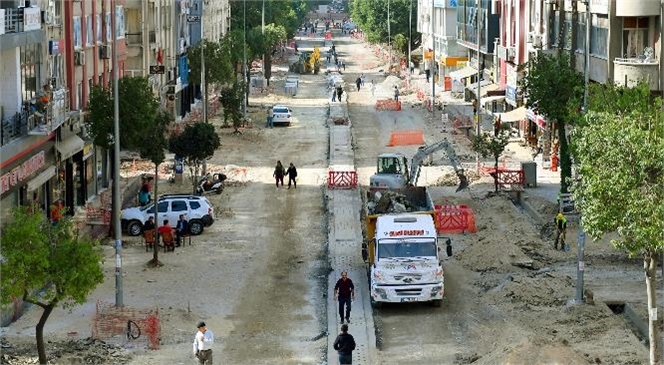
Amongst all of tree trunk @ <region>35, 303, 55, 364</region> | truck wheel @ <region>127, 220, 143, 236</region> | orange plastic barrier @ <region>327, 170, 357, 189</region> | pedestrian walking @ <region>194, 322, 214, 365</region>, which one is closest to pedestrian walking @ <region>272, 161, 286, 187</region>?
orange plastic barrier @ <region>327, 170, 357, 189</region>

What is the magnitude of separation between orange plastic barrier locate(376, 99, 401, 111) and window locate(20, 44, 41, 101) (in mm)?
55398

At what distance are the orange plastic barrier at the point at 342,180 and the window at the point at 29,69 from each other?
1761 centimetres

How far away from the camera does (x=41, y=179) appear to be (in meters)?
44.1

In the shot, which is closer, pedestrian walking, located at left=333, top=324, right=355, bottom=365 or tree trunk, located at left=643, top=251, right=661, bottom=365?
tree trunk, located at left=643, top=251, right=661, bottom=365

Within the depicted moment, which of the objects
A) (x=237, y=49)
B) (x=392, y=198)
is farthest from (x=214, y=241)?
(x=237, y=49)

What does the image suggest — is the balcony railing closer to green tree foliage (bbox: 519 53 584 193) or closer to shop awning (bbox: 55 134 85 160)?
shop awning (bbox: 55 134 85 160)

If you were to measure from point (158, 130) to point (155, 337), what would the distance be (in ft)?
53.2

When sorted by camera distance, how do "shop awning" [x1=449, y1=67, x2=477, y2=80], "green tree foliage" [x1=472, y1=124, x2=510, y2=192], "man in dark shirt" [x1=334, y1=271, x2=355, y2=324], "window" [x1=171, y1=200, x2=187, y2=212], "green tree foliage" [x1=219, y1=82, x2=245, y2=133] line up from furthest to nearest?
"shop awning" [x1=449, y1=67, x2=477, y2=80], "green tree foliage" [x1=219, y1=82, x2=245, y2=133], "green tree foliage" [x1=472, y1=124, x2=510, y2=192], "window" [x1=171, y1=200, x2=187, y2=212], "man in dark shirt" [x1=334, y1=271, x2=355, y2=324]

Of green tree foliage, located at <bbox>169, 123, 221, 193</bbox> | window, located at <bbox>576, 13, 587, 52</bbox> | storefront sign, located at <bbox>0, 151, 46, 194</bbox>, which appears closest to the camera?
storefront sign, located at <bbox>0, 151, 46, 194</bbox>

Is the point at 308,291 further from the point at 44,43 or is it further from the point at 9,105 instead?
the point at 44,43

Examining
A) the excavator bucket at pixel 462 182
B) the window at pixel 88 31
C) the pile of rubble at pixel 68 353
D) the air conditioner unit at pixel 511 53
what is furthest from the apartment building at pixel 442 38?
the pile of rubble at pixel 68 353

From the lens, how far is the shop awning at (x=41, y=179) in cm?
4288

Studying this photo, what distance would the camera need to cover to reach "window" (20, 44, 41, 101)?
4275 centimetres

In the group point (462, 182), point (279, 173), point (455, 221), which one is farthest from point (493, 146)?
point (455, 221)
